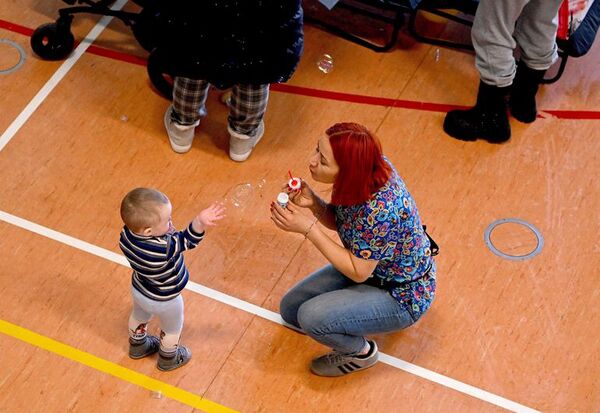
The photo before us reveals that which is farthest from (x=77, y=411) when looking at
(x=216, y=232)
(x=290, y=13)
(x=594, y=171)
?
(x=594, y=171)

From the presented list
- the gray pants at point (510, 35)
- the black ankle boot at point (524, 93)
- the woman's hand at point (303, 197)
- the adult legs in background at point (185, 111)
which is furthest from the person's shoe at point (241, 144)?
the black ankle boot at point (524, 93)

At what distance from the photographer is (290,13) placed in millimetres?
4227

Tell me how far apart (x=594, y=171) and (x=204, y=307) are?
81.8 inches

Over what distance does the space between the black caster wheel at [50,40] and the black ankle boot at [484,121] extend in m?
2.06

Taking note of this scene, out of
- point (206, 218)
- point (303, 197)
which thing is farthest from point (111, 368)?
point (303, 197)

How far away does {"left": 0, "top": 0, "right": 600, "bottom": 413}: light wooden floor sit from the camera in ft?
13.4

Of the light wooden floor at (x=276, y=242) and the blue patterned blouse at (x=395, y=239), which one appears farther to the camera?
→ the light wooden floor at (x=276, y=242)

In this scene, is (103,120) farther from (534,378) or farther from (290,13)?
(534,378)

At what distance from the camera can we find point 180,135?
4.77 metres

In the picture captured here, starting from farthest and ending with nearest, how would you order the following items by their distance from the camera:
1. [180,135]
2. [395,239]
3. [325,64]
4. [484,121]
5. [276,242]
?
1. [325,64]
2. [484,121]
3. [180,135]
4. [276,242]
5. [395,239]

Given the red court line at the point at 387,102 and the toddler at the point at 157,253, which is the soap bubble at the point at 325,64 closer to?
the red court line at the point at 387,102

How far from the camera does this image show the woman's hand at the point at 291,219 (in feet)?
12.1

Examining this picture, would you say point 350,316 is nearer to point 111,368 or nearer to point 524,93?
point 111,368

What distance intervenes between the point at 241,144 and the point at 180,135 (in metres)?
0.30
